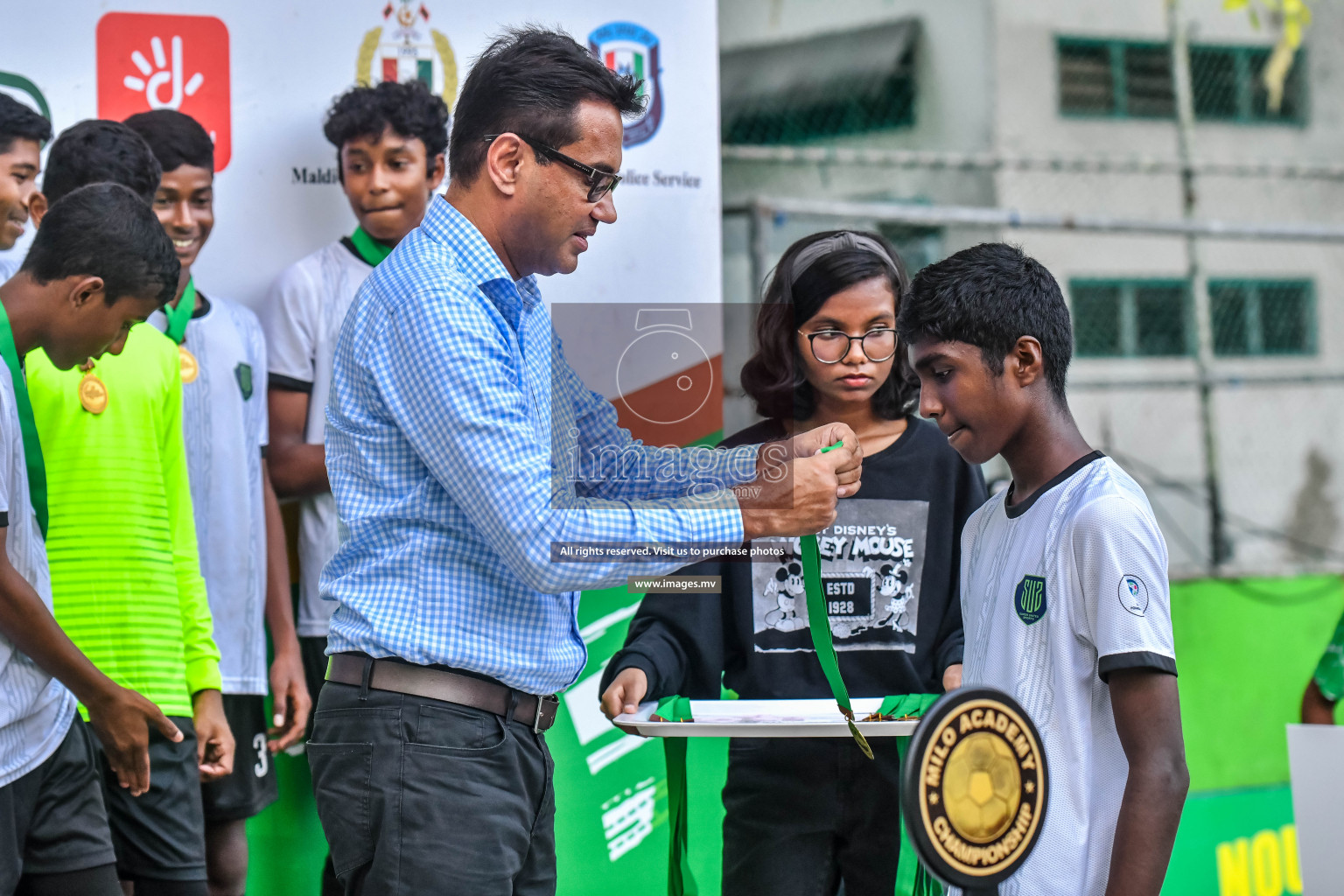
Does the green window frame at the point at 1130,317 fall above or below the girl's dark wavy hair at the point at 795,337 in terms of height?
above

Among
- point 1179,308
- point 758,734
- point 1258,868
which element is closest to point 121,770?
point 758,734

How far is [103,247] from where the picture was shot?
2529mm

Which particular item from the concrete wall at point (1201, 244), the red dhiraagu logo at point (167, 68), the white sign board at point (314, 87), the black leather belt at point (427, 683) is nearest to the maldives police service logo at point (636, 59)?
the white sign board at point (314, 87)

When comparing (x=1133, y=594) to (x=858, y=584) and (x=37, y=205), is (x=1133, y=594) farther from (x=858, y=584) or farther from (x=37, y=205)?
(x=37, y=205)

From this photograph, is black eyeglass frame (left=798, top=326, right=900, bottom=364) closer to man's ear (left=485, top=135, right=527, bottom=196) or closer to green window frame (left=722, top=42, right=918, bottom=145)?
man's ear (left=485, top=135, right=527, bottom=196)

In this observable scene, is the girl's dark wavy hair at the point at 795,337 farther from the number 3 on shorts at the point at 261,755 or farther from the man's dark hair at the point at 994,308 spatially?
the number 3 on shorts at the point at 261,755

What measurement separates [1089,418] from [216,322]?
6548mm

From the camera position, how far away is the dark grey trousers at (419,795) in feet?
5.99

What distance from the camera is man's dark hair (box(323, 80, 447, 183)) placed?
3307 mm

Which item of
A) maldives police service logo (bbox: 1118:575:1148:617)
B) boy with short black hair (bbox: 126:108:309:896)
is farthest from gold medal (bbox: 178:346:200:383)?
maldives police service logo (bbox: 1118:575:1148:617)

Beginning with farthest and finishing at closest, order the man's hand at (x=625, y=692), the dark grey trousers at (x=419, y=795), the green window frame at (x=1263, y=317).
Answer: the green window frame at (x=1263, y=317), the man's hand at (x=625, y=692), the dark grey trousers at (x=419, y=795)

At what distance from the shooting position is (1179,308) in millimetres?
8867

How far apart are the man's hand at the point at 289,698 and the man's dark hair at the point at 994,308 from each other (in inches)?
76.5

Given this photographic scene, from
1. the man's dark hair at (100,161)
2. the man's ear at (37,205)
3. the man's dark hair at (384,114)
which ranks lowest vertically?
the man's ear at (37,205)
